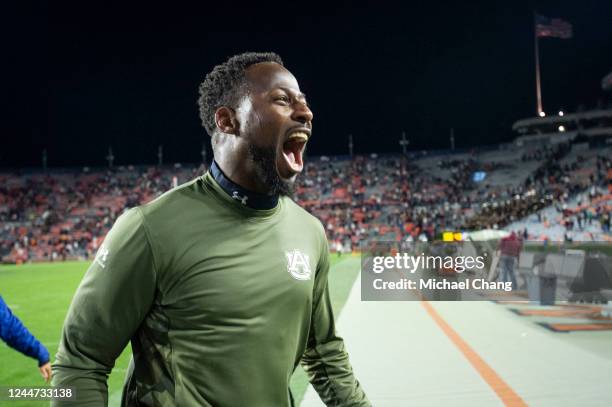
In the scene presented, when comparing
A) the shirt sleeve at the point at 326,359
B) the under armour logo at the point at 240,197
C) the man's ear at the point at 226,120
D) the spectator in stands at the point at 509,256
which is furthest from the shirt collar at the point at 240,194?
the spectator in stands at the point at 509,256

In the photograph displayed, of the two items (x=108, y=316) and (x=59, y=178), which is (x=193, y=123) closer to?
(x=59, y=178)

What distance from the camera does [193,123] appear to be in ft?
241

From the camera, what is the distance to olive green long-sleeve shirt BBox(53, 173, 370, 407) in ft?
5.05

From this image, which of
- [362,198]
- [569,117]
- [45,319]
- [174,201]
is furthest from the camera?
[569,117]

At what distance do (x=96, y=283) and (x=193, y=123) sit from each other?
74316 millimetres

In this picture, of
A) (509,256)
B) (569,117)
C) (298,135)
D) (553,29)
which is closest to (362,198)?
(553,29)

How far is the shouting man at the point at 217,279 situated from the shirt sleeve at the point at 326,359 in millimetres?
152

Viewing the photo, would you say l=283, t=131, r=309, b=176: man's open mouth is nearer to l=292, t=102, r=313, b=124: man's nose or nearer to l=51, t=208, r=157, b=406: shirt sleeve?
l=292, t=102, r=313, b=124: man's nose

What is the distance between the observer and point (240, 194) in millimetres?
1837

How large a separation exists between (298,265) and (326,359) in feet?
1.54

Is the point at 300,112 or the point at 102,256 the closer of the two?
the point at 102,256

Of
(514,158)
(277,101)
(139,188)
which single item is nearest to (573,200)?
(514,158)

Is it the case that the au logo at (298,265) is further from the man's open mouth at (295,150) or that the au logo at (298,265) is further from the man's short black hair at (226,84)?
the man's short black hair at (226,84)

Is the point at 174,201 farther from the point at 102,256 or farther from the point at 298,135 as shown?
the point at 298,135
